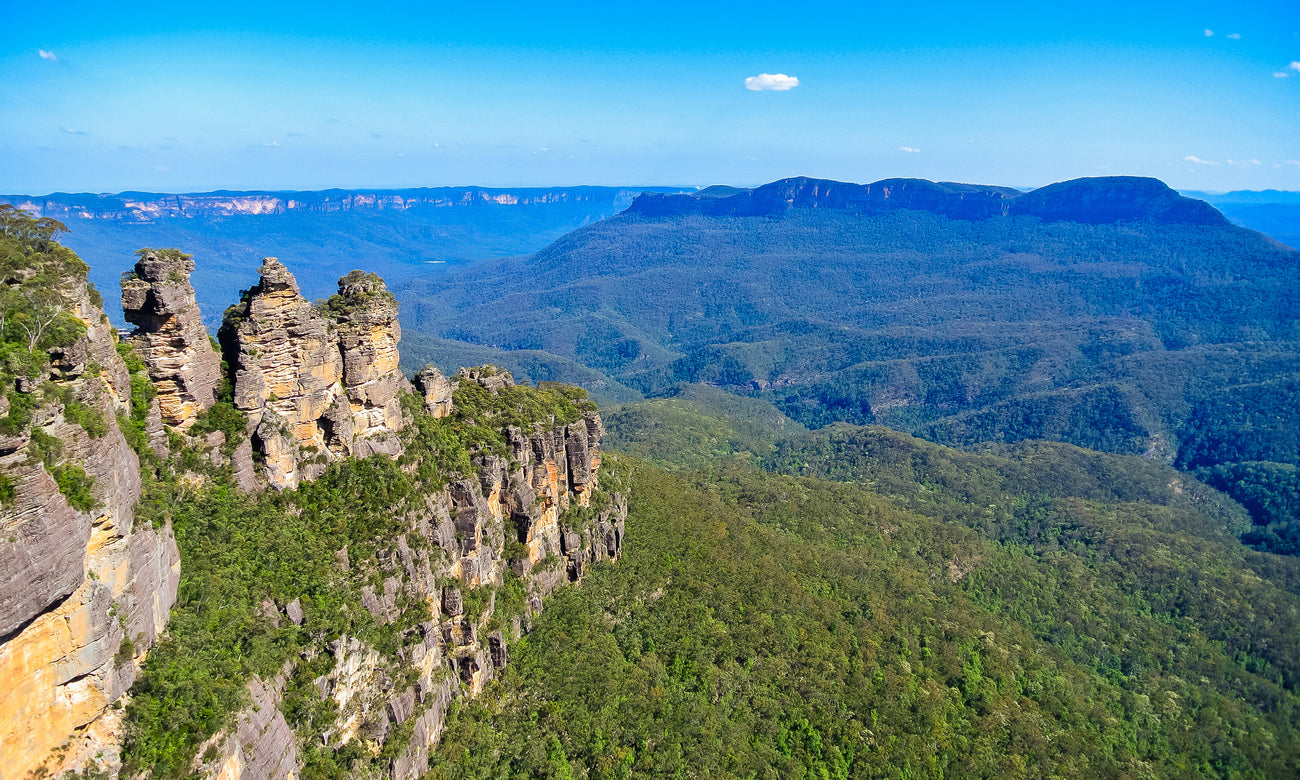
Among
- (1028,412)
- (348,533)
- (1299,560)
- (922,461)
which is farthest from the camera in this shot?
(1028,412)

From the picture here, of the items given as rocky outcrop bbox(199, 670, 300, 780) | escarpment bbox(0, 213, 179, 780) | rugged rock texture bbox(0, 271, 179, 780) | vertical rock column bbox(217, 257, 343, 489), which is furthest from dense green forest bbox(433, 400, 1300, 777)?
escarpment bbox(0, 213, 179, 780)

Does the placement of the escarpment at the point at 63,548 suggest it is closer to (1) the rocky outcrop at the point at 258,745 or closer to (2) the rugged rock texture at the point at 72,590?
(2) the rugged rock texture at the point at 72,590

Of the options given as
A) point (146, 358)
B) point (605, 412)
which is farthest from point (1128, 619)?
point (605, 412)

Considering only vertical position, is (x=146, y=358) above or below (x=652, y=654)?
above

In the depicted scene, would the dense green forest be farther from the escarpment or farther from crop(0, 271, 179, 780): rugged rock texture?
the escarpment

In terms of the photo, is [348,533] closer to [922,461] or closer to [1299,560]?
[1299,560]

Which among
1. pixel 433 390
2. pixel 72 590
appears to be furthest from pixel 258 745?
pixel 433 390
